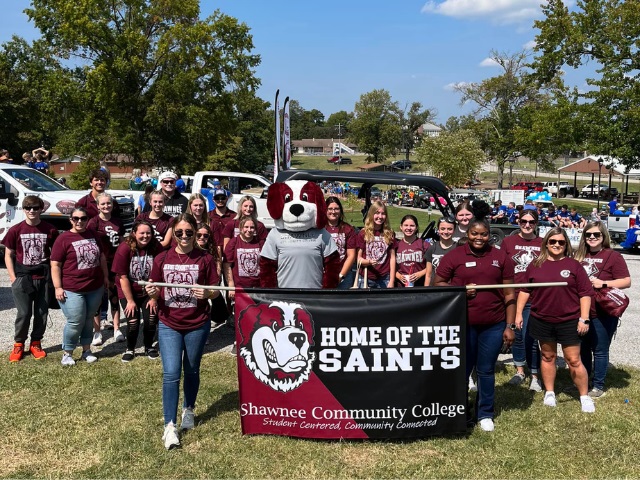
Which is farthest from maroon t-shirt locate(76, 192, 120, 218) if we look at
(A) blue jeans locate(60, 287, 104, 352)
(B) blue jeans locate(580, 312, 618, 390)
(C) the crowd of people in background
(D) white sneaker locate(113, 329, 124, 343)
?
(B) blue jeans locate(580, 312, 618, 390)

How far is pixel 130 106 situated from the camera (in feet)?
90.4

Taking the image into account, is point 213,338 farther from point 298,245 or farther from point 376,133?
point 376,133

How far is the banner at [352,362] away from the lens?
13.9 feet

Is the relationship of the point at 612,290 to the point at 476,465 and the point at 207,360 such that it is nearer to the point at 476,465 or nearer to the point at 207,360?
the point at 476,465

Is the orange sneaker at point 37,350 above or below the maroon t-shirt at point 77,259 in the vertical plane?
below

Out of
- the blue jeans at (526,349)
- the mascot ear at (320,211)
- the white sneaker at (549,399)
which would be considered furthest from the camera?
the blue jeans at (526,349)

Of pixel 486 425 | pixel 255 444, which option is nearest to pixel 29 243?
pixel 255 444

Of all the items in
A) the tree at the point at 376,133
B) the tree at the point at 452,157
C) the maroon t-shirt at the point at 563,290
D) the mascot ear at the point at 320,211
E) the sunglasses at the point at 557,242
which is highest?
the tree at the point at 376,133

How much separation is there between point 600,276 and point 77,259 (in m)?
5.11

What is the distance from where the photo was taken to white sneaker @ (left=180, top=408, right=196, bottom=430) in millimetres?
4523

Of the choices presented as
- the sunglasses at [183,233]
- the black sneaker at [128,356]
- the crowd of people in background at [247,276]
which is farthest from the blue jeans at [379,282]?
the black sneaker at [128,356]

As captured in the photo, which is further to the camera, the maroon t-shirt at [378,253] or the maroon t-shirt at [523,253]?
the maroon t-shirt at [378,253]

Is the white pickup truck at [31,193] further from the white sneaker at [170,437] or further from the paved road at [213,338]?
the white sneaker at [170,437]

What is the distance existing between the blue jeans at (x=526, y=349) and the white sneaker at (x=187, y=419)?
3206 mm
